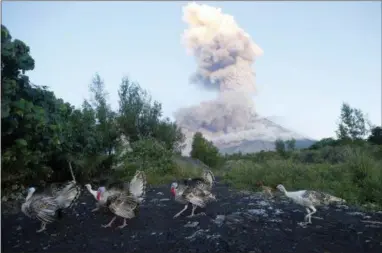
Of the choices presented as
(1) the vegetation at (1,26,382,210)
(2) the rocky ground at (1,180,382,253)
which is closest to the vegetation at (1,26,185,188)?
(1) the vegetation at (1,26,382,210)

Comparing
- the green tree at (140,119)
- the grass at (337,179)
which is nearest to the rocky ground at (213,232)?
the grass at (337,179)

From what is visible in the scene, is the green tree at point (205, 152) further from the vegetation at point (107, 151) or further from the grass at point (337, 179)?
the grass at point (337, 179)

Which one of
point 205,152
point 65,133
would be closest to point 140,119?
point 205,152

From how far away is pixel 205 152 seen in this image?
3144 centimetres

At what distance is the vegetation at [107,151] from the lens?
256 inches

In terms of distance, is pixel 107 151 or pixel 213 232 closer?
pixel 213 232

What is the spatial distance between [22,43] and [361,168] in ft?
34.0

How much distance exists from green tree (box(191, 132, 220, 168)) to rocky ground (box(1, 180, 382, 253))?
22.4m

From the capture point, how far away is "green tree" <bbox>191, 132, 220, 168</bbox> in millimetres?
31172

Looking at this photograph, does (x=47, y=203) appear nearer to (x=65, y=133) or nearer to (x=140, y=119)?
(x=65, y=133)

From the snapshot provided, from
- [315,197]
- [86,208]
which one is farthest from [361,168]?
[86,208]

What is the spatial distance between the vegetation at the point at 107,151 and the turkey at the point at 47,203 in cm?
96

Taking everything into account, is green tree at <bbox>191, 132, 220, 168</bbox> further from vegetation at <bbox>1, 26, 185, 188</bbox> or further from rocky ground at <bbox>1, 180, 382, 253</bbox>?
rocky ground at <bbox>1, 180, 382, 253</bbox>

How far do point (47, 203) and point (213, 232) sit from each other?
3.42 metres
